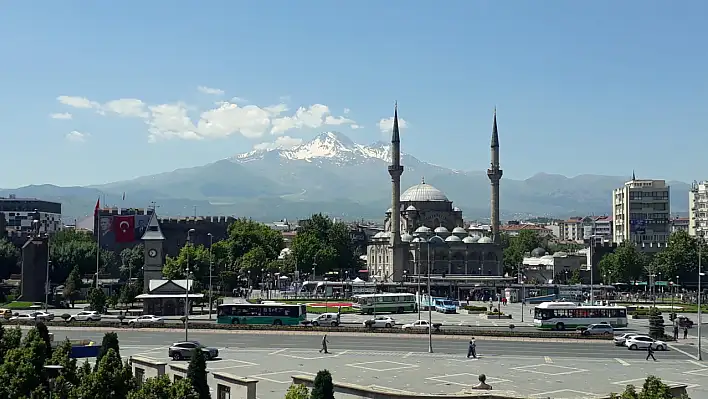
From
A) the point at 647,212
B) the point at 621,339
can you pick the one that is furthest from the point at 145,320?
the point at 647,212

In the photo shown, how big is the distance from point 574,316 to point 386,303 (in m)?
17.7

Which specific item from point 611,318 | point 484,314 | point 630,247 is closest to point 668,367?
point 611,318

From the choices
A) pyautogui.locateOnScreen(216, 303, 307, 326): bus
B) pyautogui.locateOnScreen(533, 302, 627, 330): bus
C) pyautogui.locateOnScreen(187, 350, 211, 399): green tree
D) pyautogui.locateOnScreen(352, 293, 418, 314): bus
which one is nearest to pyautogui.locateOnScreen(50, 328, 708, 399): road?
pyautogui.locateOnScreen(187, 350, 211, 399): green tree

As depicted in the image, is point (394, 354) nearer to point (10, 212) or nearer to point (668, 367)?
point (668, 367)

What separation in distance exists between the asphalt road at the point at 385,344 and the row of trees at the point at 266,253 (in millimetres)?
39985

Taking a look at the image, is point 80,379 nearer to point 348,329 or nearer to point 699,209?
point 348,329

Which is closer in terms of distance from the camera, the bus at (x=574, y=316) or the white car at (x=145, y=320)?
the white car at (x=145, y=320)

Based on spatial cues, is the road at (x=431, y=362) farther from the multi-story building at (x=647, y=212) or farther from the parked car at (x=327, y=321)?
the multi-story building at (x=647, y=212)

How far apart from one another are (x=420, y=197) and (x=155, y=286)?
197 ft

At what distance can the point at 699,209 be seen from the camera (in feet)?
435

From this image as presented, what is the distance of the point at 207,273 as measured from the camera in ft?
297

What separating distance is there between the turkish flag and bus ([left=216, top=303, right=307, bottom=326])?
159ft

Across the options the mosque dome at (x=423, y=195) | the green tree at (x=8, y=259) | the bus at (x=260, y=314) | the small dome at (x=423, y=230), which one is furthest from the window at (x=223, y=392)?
the mosque dome at (x=423, y=195)

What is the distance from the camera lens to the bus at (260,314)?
54.3 meters
